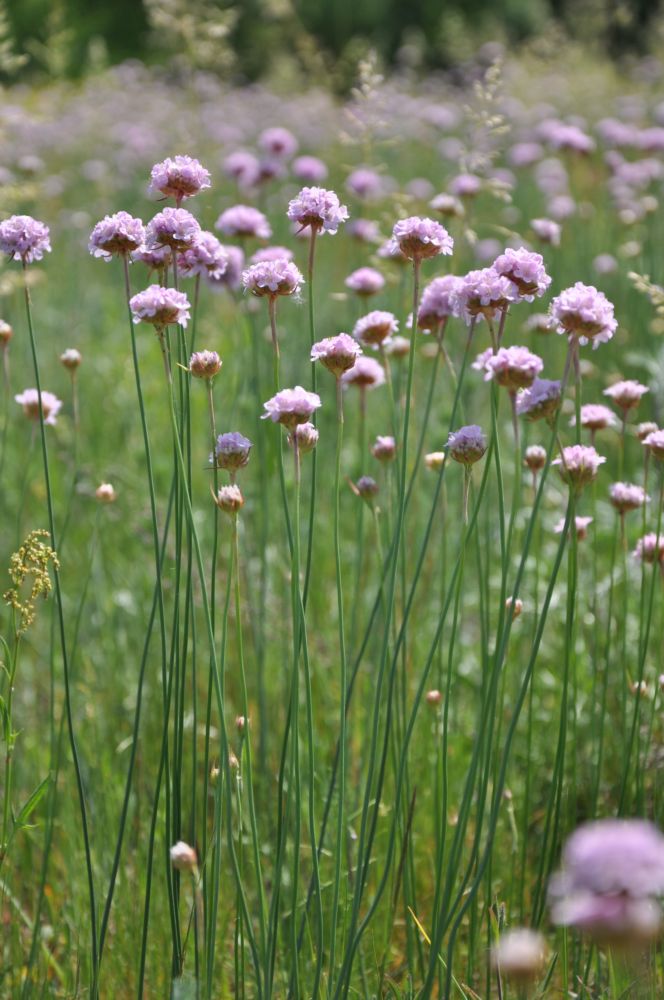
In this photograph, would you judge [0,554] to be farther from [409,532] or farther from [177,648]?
[177,648]

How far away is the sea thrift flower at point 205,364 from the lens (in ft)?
3.41

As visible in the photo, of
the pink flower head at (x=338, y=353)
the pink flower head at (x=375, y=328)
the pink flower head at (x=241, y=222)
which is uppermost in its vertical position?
the pink flower head at (x=241, y=222)

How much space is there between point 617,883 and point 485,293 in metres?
0.66

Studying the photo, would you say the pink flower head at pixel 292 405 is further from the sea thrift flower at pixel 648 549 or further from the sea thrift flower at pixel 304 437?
the sea thrift flower at pixel 648 549

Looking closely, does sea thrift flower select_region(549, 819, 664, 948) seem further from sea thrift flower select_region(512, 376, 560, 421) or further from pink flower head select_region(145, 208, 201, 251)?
→ pink flower head select_region(145, 208, 201, 251)

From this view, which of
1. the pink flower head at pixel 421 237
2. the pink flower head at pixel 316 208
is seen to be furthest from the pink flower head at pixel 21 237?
the pink flower head at pixel 421 237

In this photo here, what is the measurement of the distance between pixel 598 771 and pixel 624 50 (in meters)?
10.9

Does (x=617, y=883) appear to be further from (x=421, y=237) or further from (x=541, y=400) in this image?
(x=421, y=237)

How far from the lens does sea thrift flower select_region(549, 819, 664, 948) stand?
0.48 metres

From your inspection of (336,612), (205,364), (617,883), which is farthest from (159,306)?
(336,612)

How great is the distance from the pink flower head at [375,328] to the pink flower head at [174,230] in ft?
1.02

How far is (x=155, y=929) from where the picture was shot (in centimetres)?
138

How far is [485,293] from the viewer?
3.35 feet

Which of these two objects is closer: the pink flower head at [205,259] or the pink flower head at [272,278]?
the pink flower head at [272,278]
